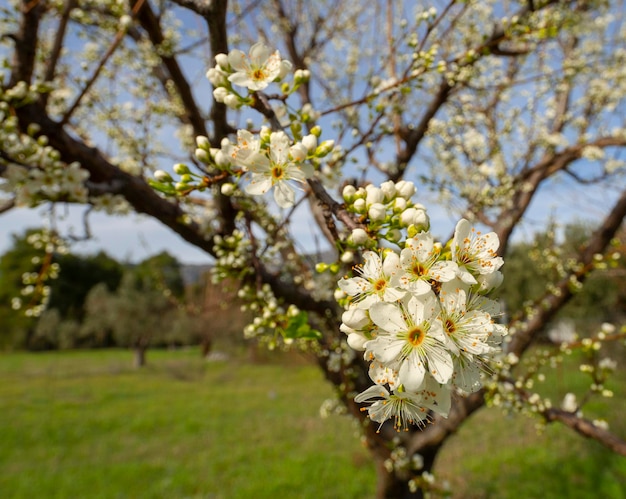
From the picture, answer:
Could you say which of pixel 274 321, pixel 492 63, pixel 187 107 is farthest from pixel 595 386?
pixel 492 63

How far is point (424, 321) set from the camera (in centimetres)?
74

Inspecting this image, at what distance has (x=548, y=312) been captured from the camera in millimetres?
2906

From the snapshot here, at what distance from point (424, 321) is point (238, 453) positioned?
22.6 feet

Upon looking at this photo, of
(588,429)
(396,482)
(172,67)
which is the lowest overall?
(396,482)

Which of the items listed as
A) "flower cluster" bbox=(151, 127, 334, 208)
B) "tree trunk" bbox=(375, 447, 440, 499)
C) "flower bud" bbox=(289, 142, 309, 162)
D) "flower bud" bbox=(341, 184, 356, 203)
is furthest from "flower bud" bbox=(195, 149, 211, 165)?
"tree trunk" bbox=(375, 447, 440, 499)

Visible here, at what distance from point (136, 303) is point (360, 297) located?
2230 cm

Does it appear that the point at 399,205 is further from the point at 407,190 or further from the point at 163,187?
the point at 163,187

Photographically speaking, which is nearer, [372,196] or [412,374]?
[412,374]

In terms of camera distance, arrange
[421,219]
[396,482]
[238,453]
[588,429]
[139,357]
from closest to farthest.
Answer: [421,219] < [588,429] < [396,482] < [238,453] < [139,357]

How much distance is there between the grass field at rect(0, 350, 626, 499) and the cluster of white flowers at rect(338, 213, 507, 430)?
205 inches

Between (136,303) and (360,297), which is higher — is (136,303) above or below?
below

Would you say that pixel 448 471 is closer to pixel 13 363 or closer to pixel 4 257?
pixel 13 363

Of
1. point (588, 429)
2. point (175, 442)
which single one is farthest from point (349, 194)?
point (175, 442)

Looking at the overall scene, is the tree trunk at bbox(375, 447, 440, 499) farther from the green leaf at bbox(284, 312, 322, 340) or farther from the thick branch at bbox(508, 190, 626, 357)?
the green leaf at bbox(284, 312, 322, 340)
